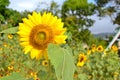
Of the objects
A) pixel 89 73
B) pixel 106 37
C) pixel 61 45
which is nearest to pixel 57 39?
pixel 61 45

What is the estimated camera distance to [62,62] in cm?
114

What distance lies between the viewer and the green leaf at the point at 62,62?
43.9 inches

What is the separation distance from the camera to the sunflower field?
1.19 meters

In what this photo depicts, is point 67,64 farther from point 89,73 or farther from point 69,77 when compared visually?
point 89,73

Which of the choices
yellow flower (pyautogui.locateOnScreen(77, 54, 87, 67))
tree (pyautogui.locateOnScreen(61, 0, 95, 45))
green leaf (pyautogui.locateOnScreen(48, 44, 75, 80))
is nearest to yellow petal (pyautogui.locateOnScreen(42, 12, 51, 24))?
green leaf (pyautogui.locateOnScreen(48, 44, 75, 80))

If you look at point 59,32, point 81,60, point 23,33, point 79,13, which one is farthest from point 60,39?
point 79,13

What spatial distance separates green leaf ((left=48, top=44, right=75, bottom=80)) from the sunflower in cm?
13

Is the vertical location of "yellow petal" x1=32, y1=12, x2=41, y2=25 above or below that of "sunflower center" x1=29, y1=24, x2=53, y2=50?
above

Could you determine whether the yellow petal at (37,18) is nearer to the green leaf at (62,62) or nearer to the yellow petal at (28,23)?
the yellow petal at (28,23)

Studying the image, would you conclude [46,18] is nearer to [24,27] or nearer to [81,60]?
[24,27]

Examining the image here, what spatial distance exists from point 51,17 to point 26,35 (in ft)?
0.34

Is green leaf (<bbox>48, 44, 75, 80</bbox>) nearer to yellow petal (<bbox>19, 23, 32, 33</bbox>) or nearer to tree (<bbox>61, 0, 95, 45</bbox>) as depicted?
yellow petal (<bbox>19, 23, 32, 33</bbox>)

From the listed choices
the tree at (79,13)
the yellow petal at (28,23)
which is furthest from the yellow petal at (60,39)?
the tree at (79,13)

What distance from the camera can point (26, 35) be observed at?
1396mm
